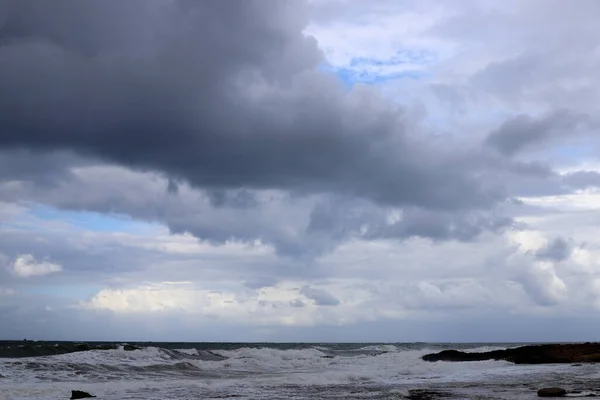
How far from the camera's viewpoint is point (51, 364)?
40906 mm

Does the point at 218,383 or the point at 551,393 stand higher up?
the point at 551,393

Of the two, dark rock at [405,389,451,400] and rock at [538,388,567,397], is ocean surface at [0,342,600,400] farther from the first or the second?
rock at [538,388,567,397]

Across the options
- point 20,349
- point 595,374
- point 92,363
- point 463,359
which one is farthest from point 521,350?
point 20,349

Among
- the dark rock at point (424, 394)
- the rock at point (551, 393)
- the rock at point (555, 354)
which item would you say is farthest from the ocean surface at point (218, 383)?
the rock at point (555, 354)

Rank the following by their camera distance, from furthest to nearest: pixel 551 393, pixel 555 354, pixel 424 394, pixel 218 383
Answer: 1. pixel 555 354
2. pixel 218 383
3. pixel 424 394
4. pixel 551 393

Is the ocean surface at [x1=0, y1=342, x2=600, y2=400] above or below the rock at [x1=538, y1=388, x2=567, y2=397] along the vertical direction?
below

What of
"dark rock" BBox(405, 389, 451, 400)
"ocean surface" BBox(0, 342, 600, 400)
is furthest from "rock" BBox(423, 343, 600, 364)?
"dark rock" BBox(405, 389, 451, 400)

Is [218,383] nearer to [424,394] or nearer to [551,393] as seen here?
[424,394]

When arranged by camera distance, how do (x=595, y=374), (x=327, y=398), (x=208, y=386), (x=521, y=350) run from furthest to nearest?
(x=521, y=350), (x=595, y=374), (x=208, y=386), (x=327, y=398)

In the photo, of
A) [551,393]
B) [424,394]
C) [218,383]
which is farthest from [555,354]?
[551,393]

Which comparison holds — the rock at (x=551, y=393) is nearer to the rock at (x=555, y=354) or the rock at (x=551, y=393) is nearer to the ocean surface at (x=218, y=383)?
the ocean surface at (x=218, y=383)

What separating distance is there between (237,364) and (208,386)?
24997 millimetres

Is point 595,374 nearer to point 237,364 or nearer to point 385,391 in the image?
point 385,391

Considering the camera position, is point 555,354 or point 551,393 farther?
point 555,354
